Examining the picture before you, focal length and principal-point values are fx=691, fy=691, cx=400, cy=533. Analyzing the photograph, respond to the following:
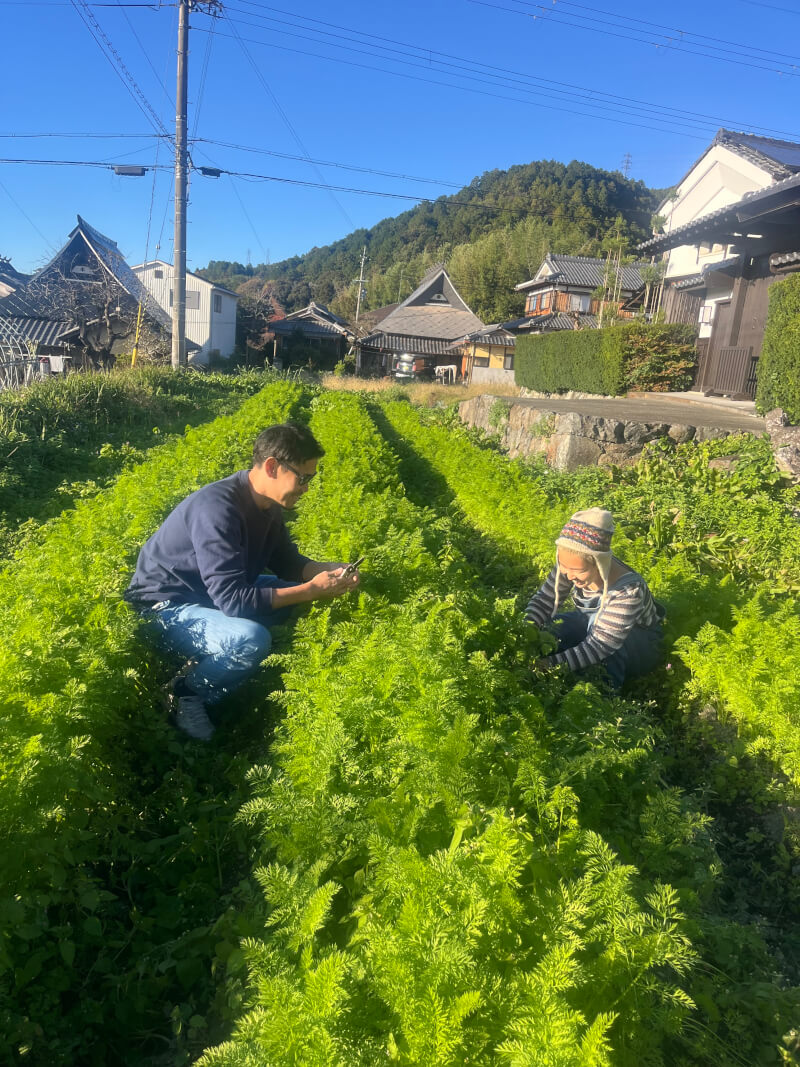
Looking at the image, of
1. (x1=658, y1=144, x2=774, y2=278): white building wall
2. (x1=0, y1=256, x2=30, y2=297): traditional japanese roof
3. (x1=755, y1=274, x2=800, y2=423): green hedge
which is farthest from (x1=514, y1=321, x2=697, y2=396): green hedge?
(x1=0, y1=256, x2=30, y2=297): traditional japanese roof

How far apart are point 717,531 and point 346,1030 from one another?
5627 millimetres

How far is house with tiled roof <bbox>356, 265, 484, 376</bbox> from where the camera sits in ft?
183

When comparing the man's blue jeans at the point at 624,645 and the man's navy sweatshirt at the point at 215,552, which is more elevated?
the man's navy sweatshirt at the point at 215,552

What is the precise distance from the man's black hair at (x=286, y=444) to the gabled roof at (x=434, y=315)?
Answer: 5413cm

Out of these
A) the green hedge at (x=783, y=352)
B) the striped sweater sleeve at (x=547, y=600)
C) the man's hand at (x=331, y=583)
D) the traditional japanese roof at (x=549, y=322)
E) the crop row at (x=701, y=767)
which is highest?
the traditional japanese roof at (x=549, y=322)

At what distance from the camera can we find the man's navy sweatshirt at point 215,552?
352cm

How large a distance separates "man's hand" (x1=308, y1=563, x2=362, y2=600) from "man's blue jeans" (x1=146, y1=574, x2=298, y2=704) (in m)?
0.28

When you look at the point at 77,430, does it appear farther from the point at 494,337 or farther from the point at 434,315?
the point at 434,315

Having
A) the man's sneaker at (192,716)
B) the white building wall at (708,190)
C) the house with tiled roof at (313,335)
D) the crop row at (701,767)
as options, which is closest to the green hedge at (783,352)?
the crop row at (701,767)

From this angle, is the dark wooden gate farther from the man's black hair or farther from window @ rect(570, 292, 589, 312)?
window @ rect(570, 292, 589, 312)

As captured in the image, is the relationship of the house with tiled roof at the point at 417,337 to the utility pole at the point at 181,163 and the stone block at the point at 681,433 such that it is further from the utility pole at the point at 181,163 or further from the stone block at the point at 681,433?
the stone block at the point at 681,433

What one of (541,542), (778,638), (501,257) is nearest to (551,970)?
(778,638)

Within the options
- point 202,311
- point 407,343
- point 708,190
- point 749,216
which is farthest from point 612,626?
point 407,343

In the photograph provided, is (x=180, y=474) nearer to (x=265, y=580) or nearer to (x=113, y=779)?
(x=265, y=580)
